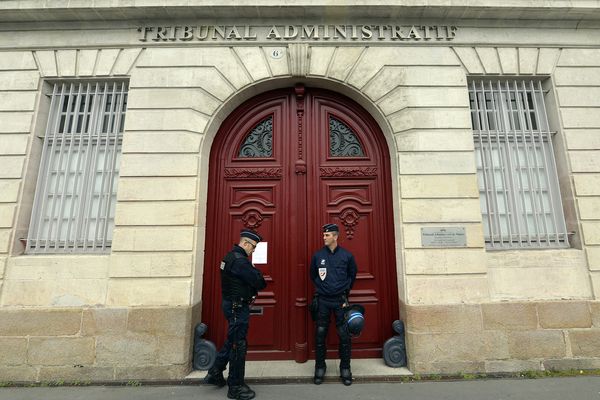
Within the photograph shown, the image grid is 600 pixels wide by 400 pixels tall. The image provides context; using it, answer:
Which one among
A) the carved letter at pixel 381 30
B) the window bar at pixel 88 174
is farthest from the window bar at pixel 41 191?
the carved letter at pixel 381 30

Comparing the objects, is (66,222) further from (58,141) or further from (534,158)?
(534,158)

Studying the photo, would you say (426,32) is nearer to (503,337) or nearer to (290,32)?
(290,32)

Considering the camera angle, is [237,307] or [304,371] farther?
[304,371]

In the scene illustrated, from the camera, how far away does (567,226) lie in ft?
17.2

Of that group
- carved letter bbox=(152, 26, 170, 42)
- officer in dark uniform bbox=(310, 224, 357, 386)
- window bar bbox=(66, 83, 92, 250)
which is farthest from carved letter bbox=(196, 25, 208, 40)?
officer in dark uniform bbox=(310, 224, 357, 386)

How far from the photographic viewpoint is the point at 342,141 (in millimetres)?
5738

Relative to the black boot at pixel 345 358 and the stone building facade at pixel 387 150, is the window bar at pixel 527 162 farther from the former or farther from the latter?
the black boot at pixel 345 358

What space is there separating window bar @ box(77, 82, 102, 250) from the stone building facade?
30cm

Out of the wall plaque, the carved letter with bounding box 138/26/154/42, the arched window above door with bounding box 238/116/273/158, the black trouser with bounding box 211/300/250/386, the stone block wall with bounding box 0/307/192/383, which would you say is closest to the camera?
the black trouser with bounding box 211/300/250/386

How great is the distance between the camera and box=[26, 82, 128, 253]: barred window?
516cm

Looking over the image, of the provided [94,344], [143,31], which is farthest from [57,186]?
[143,31]

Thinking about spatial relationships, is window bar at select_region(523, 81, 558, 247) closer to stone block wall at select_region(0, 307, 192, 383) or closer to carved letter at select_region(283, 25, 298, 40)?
carved letter at select_region(283, 25, 298, 40)

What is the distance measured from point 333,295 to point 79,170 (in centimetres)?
491

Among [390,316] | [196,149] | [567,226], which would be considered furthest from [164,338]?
[567,226]
